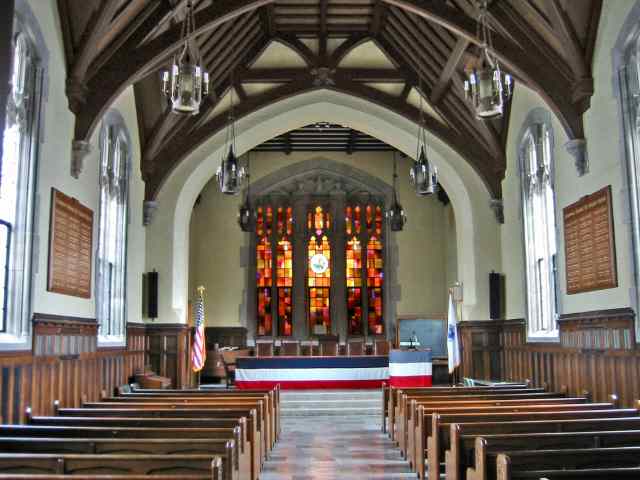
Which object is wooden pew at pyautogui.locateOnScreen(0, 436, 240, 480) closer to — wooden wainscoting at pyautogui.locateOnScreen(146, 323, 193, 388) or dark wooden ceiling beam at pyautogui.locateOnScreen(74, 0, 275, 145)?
dark wooden ceiling beam at pyautogui.locateOnScreen(74, 0, 275, 145)

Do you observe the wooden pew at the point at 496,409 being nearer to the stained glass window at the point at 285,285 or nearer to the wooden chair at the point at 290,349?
the wooden chair at the point at 290,349

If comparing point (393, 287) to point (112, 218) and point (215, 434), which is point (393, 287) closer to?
point (112, 218)

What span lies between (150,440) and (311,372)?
9001 mm

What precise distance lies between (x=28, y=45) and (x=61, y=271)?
2.78 metres

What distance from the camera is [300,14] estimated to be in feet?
39.0

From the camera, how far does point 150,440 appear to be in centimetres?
478

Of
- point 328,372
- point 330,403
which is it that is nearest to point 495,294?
point 328,372

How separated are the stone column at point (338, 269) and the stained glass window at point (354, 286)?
0.17 meters

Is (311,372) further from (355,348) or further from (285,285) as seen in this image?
(285,285)

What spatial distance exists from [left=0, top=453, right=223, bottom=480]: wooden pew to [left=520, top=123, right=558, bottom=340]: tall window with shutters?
7976 millimetres

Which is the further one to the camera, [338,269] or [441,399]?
[338,269]

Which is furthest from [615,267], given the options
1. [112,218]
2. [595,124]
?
[112,218]

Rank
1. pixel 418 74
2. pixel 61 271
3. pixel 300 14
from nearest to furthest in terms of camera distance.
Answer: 1. pixel 61 271
2. pixel 300 14
3. pixel 418 74

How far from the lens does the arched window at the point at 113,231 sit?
35.8 ft
